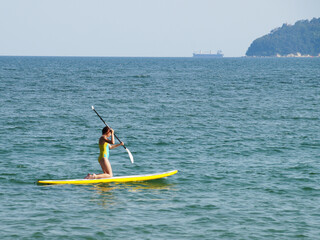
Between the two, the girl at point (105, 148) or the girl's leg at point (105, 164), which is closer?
the girl at point (105, 148)

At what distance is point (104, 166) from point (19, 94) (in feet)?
126

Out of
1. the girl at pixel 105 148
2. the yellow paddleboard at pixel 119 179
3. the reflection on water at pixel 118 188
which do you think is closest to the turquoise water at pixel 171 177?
the reflection on water at pixel 118 188

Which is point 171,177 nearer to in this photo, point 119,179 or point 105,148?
point 119,179

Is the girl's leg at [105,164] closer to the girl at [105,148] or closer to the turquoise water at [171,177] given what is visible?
the girl at [105,148]

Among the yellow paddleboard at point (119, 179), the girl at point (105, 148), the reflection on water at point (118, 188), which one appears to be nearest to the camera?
the reflection on water at point (118, 188)

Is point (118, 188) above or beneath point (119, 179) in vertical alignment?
beneath

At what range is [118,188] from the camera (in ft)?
57.2

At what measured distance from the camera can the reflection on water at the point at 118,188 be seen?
53.0 ft

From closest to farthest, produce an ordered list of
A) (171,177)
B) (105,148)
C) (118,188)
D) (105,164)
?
(118,188) < (105,148) < (105,164) < (171,177)

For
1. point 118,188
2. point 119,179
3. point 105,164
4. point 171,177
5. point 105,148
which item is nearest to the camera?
point 118,188

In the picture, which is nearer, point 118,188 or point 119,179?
point 118,188

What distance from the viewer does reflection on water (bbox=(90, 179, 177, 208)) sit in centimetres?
1616

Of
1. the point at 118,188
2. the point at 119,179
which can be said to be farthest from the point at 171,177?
the point at 118,188

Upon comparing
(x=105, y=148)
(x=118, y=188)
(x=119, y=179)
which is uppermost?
(x=105, y=148)
